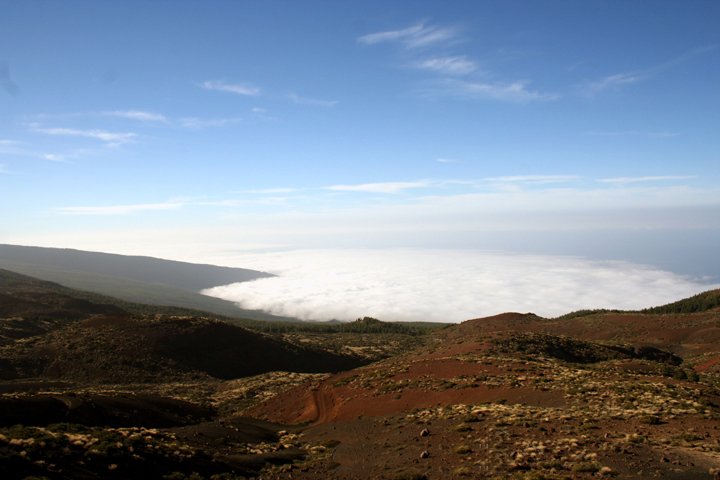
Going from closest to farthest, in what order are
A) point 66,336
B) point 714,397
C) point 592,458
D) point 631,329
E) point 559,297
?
point 592,458, point 714,397, point 66,336, point 631,329, point 559,297

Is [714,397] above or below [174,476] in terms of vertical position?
above

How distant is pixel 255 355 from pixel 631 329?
52.5 metres

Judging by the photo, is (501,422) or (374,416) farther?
(374,416)

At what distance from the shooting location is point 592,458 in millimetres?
13031

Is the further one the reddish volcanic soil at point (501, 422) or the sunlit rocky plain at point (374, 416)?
the sunlit rocky plain at point (374, 416)

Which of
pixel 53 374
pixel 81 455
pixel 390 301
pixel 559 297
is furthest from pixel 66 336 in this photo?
pixel 559 297

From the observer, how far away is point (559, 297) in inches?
6969

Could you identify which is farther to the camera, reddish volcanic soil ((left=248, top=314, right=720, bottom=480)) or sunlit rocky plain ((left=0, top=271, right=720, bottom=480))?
sunlit rocky plain ((left=0, top=271, right=720, bottom=480))

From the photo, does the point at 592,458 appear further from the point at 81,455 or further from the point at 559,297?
the point at 559,297

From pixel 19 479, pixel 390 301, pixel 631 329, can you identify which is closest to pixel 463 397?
pixel 19 479

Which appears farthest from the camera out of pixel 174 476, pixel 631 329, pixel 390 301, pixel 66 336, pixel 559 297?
pixel 390 301

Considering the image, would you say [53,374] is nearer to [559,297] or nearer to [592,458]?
[592,458]

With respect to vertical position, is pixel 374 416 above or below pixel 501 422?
below

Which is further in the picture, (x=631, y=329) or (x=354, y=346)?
(x=354, y=346)
